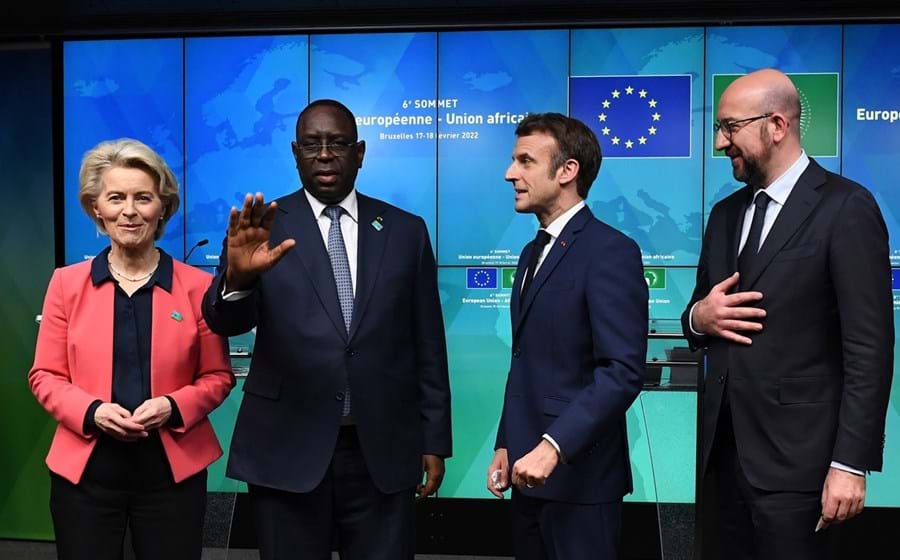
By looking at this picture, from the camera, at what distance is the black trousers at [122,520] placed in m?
2.19

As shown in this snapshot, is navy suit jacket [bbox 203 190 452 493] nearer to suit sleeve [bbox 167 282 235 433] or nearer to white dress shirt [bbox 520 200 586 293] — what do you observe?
suit sleeve [bbox 167 282 235 433]

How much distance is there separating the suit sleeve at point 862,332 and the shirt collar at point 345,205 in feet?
4.07

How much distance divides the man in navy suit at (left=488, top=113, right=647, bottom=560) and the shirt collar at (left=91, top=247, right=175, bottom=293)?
957mm

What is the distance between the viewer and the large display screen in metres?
4.66

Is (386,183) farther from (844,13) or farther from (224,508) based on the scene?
(844,13)

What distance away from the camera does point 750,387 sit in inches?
84.3

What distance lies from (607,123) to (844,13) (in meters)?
1.36

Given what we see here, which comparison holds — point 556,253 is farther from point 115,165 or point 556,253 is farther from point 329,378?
point 115,165

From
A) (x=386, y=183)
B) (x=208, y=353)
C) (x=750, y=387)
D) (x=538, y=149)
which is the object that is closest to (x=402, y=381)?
(x=208, y=353)

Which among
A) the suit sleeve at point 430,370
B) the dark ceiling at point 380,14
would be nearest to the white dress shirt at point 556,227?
the suit sleeve at point 430,370

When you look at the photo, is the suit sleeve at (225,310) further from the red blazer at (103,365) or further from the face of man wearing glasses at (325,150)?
the face of man wearing glasses at (325,150)

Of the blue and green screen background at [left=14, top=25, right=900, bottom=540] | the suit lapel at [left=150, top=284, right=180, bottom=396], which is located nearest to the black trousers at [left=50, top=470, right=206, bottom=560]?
the suit lapel at [left=150, top=284, right=180, bottom=396]

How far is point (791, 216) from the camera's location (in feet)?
6.93

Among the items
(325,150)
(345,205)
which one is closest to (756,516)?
(345,205)
